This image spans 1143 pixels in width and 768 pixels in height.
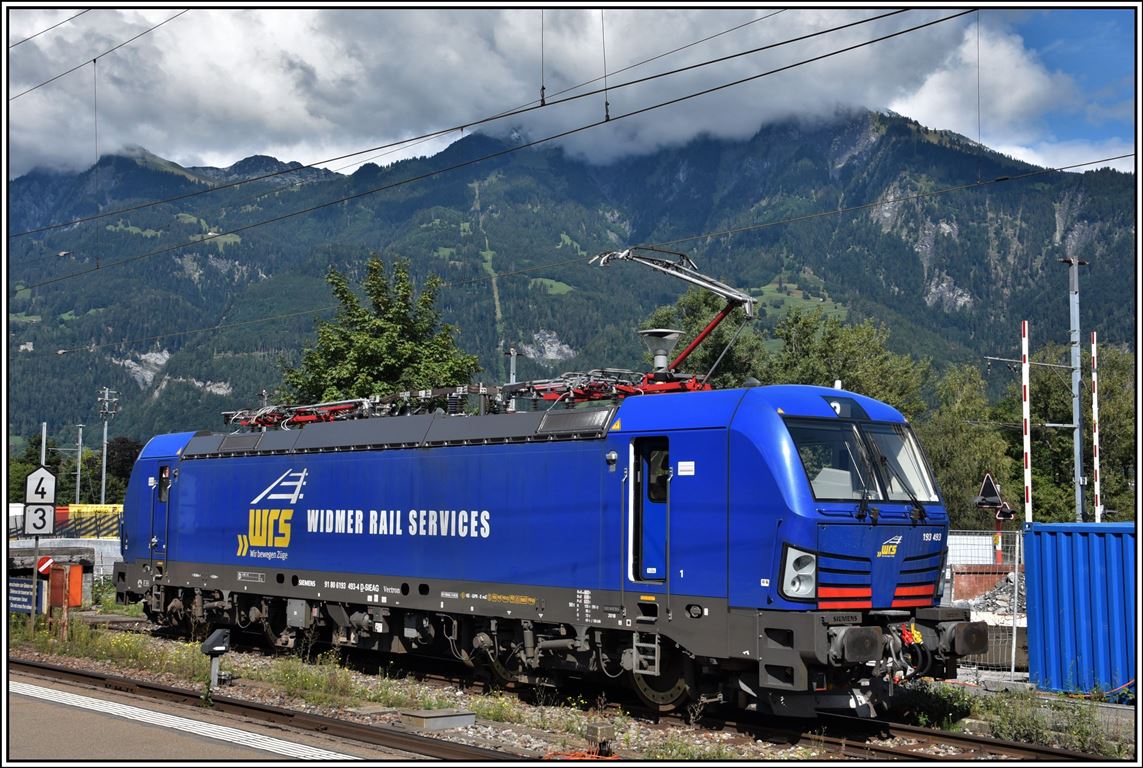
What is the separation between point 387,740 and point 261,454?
29.7ft

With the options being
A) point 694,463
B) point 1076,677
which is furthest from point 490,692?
point 1076,677

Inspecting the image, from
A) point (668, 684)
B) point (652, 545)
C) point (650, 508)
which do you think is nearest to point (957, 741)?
point (668, 684)

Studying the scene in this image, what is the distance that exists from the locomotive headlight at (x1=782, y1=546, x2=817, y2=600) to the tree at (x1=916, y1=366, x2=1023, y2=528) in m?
51.1

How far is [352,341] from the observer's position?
34875 mm

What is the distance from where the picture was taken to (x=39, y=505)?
20.0 metres

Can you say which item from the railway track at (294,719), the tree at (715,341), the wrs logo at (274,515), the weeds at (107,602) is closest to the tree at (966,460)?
the tree at (715,341)

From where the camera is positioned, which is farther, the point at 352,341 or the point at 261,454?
the point at 352,341

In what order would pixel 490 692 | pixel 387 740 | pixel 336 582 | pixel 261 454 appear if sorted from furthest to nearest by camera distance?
pixel 261 454
pixel 336 582
pixel 490 692
pixel 387 740

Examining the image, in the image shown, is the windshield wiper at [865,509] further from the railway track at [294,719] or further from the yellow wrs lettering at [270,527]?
the yellow wrs lettering at [270,527]

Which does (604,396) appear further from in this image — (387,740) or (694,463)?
(387,740)

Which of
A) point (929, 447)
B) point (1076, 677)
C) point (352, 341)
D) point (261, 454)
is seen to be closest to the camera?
point (1076, 677)

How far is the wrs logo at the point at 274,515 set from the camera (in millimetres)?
19125

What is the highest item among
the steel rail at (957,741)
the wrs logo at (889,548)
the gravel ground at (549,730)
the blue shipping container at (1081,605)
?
the wrs logo at (889,548)

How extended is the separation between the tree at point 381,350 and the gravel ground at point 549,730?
705 inches
